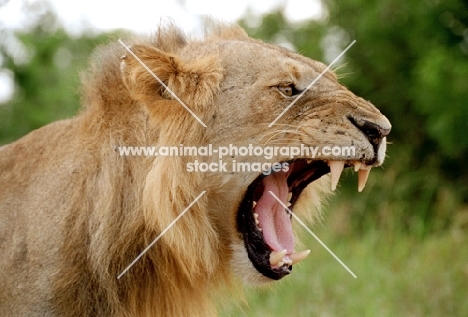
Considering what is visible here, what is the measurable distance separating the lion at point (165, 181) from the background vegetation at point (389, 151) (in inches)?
19.8

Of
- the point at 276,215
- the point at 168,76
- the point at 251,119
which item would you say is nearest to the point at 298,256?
the point at 276,215

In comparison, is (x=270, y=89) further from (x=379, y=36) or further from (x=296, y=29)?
(x=296, y=29)

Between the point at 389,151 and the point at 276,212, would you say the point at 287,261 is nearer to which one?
the point at 276,212

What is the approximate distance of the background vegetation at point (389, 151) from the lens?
625 centimetres

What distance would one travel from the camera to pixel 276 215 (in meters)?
3.45

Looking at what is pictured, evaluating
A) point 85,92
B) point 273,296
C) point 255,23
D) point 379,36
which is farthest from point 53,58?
point 85,92

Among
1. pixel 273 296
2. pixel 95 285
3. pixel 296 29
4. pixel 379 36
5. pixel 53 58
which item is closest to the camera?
pixel 95 285

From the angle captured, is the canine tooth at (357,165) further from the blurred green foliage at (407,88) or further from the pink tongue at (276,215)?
the blurred green foliage at (407,88)

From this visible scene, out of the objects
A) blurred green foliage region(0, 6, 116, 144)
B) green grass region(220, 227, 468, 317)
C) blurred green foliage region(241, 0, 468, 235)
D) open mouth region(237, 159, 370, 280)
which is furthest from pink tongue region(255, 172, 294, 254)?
blurred green foliage region(0, 6, 116, 144)

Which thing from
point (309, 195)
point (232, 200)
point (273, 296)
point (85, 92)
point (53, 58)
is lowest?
point (53, 58)

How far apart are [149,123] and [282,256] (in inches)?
30.9

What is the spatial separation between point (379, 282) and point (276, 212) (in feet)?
10.6

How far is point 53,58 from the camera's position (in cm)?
1466

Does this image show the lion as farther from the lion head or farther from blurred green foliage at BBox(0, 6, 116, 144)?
blurred green foliage at BBox(0, 6, 116, 144)
